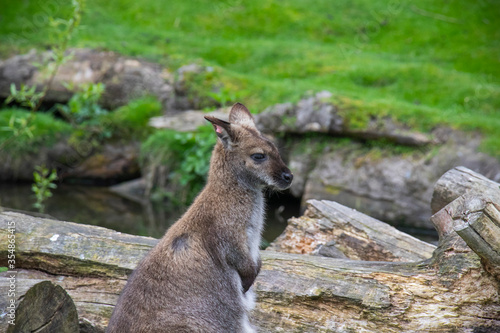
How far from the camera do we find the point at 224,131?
15.7 ft

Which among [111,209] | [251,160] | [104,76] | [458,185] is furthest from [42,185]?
[458,185]

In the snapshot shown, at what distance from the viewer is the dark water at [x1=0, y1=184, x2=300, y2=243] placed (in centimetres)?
1055

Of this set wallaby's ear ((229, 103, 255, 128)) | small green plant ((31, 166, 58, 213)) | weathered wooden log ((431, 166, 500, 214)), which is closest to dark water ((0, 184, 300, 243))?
small green plant ((31, 166, 58, 213))

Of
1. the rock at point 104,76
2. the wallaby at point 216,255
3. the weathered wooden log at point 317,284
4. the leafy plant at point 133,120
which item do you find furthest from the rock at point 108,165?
the wallaby at point 216,255

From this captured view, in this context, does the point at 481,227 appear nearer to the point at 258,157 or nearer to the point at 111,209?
the point at 258,157

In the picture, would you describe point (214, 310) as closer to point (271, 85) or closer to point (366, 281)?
point (366, 281)

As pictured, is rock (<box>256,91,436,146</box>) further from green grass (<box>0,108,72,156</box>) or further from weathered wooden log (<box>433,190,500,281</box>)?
weathered wooden log (<box>433,190,500,281</box>)

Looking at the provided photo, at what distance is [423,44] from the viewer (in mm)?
15242

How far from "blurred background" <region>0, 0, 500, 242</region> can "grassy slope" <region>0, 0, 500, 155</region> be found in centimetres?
5

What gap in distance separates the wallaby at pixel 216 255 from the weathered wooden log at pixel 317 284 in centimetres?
46

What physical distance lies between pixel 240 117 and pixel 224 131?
0.51m

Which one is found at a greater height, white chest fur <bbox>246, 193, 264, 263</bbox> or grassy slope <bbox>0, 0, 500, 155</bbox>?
grassy slope <bbox>0, 0, 500, 155</bbox>

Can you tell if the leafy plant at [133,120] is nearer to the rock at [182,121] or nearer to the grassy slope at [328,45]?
the rock at [182,121]

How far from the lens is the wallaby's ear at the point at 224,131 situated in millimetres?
4659
